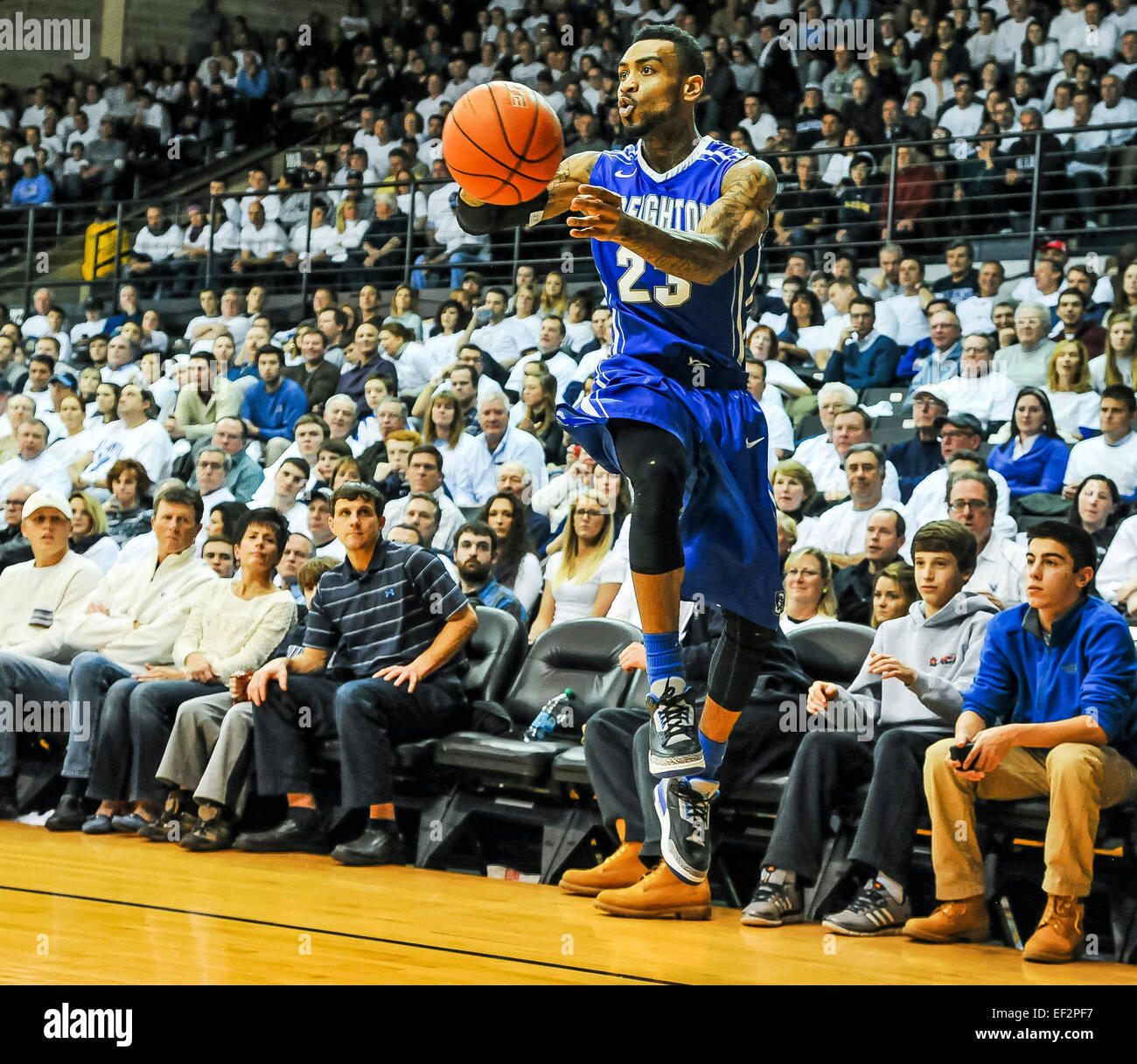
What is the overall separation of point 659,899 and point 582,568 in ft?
8.32

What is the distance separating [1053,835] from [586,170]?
2345 millimetres

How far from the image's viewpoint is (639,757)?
5.21 m

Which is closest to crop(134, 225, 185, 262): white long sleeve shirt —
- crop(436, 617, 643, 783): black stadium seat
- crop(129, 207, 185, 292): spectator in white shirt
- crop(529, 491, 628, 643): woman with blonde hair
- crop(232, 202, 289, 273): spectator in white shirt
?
crop(129, 207, 185, 292): spectator in white shirt

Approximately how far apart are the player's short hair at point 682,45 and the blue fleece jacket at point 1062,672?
80.4 inches

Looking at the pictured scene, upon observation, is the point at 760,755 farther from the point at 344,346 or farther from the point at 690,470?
the point at 344,346

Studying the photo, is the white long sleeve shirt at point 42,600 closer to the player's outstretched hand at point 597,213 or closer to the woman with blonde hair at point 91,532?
the woman with blonde hair at point 91,532

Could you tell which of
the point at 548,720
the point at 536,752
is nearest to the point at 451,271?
the point at 548,720

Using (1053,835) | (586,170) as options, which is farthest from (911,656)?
(586,170)

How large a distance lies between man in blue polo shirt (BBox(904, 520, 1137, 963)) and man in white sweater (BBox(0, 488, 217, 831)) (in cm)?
367

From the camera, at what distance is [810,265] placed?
11320 mm

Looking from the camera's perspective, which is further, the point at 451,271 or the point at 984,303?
the point at 451,271

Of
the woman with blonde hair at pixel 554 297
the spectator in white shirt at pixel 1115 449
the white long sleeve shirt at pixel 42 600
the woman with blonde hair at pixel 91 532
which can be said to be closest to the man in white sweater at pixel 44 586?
the white long sleeve shirt at pixel 42 600

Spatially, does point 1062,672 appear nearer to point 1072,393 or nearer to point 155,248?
point 1072,393

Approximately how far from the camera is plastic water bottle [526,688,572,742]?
595 cm
